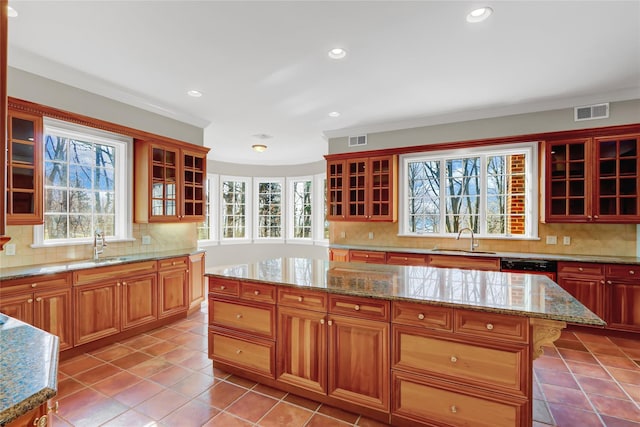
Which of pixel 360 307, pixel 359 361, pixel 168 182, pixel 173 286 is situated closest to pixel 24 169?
pixel 168 182

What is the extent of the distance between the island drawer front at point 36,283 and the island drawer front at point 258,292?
1795mm

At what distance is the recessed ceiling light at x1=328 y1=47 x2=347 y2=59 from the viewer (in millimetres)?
2723

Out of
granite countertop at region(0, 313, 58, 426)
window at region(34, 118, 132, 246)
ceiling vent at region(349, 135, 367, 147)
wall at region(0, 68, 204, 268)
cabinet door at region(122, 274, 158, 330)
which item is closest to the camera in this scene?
granite countertop at region(0, 313, 58, 426)

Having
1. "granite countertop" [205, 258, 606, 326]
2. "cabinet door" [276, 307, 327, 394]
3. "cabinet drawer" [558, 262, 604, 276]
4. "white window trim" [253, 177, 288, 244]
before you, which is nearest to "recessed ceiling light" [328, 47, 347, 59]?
"granite countertop" [205, 258, 606, 326]

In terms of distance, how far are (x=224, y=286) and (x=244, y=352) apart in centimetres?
56

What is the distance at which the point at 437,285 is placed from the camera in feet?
7.20

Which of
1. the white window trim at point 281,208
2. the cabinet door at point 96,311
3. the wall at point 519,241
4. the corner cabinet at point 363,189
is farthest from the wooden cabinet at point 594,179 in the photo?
the white window trim at point 281,208

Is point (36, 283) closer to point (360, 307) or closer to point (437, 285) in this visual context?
point (360, 307)

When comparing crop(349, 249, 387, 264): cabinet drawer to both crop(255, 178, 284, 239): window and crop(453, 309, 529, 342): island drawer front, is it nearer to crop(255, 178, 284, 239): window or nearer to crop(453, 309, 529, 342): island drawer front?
crop(453, 309, 529, 342): island drawer front

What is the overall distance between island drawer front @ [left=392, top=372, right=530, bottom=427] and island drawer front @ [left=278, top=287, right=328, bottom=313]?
2.15 feet

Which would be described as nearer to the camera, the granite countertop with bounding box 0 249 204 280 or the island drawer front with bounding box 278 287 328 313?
the island drawer front with bounding box 278 287 328 313

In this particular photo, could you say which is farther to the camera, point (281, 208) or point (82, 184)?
point (281, 208)

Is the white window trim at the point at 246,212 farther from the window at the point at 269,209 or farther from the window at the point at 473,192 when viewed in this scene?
the window at the point at 473,192

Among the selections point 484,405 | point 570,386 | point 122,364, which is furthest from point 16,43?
point 570,386
